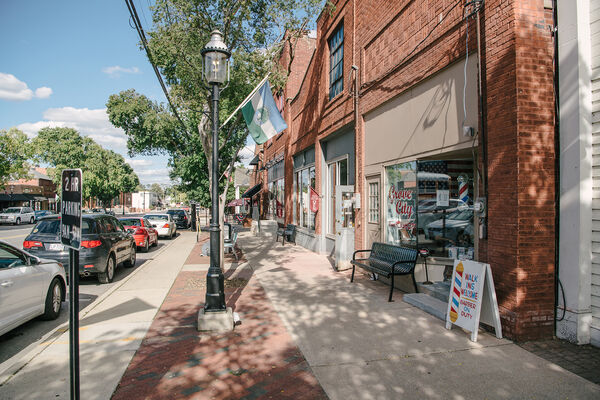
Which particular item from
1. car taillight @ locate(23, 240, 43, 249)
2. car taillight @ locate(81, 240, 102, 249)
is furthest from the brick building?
car taillight @ locate(23, 240, 43, 249)

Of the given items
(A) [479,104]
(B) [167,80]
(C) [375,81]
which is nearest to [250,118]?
(C) [375,81]

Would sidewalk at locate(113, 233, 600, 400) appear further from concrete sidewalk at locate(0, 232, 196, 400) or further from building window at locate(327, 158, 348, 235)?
building window at locate(327, 158, 348, 235)

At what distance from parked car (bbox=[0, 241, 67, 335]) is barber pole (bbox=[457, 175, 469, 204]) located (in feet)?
25.3

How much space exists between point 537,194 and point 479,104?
1.64m

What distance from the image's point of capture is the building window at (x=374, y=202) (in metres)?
9.72

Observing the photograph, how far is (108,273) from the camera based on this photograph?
31.0ft

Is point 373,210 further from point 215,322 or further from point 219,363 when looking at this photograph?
point 219,363

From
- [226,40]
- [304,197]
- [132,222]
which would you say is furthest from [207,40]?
[132,222]

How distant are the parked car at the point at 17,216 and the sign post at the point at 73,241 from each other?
41962 millimetres

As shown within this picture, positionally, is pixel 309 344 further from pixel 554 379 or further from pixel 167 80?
pixel 167 80

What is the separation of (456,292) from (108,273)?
8128mm

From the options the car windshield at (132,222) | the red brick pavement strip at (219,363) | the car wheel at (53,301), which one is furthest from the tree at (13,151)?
the red brick pavement strip at (219,363)

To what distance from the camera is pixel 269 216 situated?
85.9ft

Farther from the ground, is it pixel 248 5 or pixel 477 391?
pixel 248 5
